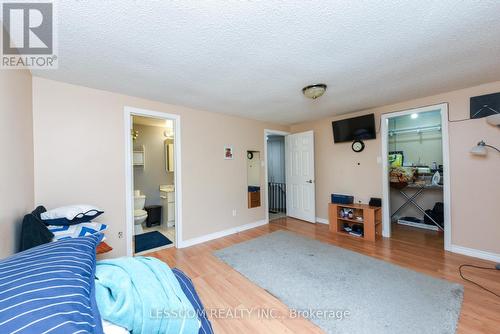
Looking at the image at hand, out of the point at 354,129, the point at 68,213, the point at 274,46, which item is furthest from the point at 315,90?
the point at 68,213

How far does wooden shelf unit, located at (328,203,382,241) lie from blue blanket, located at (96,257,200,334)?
3288mm

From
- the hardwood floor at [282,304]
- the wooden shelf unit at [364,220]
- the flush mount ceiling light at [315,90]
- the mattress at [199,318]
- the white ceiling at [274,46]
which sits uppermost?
the white ceiling at [274,46]

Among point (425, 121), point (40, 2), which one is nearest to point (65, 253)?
point (40, 2)

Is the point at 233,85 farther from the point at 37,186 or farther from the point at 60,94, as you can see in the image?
the point at 37,186

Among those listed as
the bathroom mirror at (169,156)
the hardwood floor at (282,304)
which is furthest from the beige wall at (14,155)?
the bathroom mirror at (169,156)

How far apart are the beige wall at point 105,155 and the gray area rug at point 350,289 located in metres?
0.99

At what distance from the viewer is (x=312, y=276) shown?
2.20 meters

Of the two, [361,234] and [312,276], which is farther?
[361,234]

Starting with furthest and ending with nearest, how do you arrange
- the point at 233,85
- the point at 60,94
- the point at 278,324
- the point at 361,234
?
the point at 361,234, the point at 233,85, the point at 60,94, the point at 278,324

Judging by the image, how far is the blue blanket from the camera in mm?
710

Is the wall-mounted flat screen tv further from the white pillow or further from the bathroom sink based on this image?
the white pillow

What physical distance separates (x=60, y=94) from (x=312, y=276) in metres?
3.44

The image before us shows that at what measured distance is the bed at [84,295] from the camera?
51cm

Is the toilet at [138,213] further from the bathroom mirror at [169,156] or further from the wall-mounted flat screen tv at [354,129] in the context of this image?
the wall-mounted flat screen tv at [354,129]
